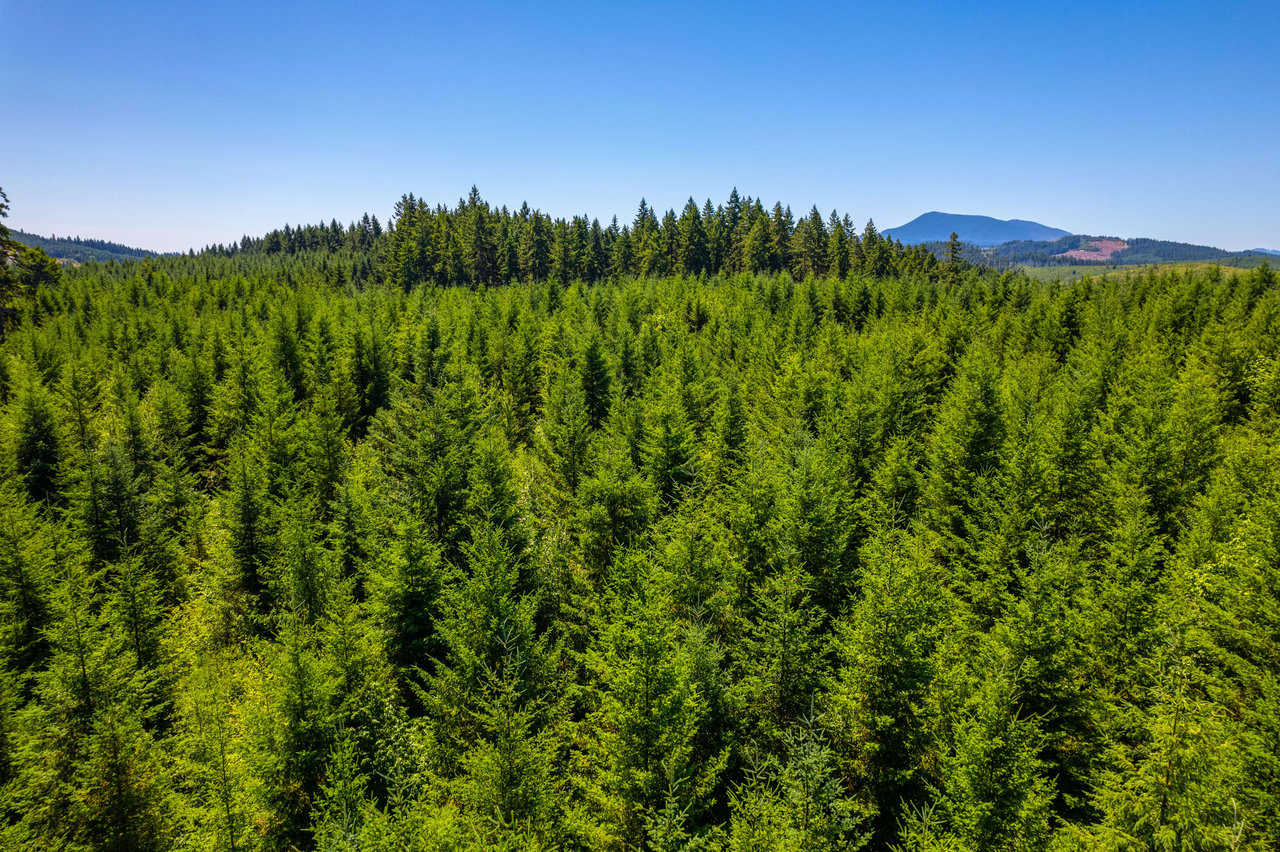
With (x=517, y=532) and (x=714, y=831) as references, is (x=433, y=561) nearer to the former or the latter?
(x=517, y=532)

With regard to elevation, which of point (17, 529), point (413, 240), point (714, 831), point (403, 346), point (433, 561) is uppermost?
point (413, 240)

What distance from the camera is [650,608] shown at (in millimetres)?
16094

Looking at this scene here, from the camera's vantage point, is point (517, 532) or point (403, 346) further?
point (403, 346)

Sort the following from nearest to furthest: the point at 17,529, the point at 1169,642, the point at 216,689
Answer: the point at 1169,642
the point at 216,689
the point at 17,529

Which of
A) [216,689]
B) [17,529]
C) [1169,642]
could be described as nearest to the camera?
[1169,642]

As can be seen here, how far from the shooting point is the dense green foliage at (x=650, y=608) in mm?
15039

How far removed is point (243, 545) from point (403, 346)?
23.1m

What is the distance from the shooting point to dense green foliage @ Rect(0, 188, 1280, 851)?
49.3 feet

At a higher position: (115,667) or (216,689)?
(115,667)

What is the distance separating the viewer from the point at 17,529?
73.8ft

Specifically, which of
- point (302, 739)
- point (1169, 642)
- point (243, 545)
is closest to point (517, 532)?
point (302, 739)

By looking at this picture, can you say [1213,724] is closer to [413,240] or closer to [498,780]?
[498,780]

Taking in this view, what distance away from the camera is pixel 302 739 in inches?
669

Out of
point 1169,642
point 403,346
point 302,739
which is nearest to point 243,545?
point 302,739
